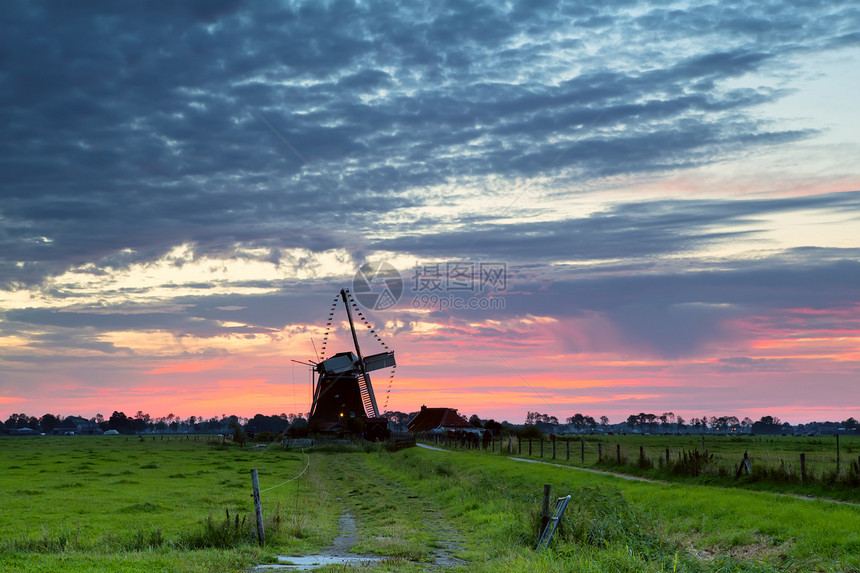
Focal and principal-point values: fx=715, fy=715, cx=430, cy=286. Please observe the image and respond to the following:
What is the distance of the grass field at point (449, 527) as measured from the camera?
14695 millimetres

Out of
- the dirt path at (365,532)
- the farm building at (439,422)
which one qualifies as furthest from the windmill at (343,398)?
the dirt path at (365,532)

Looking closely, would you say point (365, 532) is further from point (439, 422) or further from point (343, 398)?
point (439, 422)

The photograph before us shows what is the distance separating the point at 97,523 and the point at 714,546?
59.0 ft

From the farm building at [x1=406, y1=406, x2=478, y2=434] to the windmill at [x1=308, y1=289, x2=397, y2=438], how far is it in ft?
64.3

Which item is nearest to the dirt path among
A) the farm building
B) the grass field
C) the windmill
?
the grass field

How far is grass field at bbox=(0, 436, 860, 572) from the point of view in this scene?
48.2 feet

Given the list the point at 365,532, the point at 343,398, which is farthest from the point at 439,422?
the point at 365,532

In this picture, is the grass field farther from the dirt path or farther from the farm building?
the farm building

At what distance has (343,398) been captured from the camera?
97812mm

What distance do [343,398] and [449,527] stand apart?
77.2 meters

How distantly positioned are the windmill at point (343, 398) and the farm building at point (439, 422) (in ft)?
64.3

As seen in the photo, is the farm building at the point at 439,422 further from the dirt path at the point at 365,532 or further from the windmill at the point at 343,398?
the dirt path at the point at 365,532

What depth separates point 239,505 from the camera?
27.0 metres

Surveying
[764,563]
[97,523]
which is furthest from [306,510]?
[764,563]
